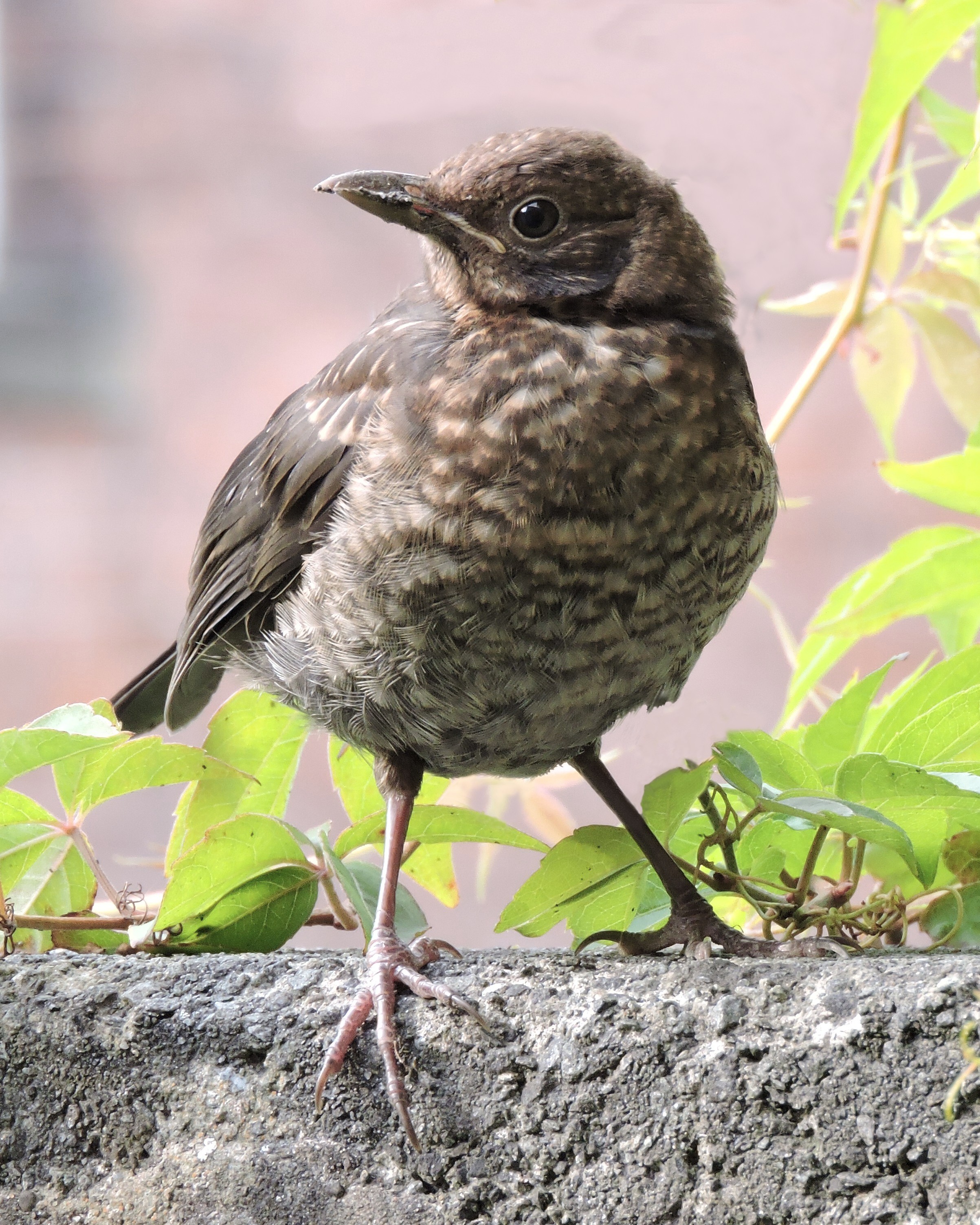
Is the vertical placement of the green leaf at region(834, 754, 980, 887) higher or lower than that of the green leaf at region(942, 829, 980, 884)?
higher

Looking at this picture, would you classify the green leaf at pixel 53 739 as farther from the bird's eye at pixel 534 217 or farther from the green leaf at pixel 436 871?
the bird's eye at pixel 534 217

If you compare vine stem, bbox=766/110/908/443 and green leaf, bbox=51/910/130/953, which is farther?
vine stem, bbox=766/110/908/443

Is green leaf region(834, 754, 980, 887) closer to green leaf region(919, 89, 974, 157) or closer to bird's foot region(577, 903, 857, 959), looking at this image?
bird's foot region(577, 903, 857, 959)

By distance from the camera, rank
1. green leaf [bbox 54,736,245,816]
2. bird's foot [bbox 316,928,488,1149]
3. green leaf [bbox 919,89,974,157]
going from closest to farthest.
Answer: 1. bird's foot [bbox 316,928,488,1149]
2. green leaf [bbox 54,736,245,816]
3. green leaf [bbox 919,89,974,157]

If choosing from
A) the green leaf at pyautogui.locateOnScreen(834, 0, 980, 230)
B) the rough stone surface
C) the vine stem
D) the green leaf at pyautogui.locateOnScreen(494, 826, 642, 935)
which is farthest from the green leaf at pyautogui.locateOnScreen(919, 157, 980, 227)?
the rough stone surface

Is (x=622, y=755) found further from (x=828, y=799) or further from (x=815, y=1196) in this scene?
(x=815, y=1196)
